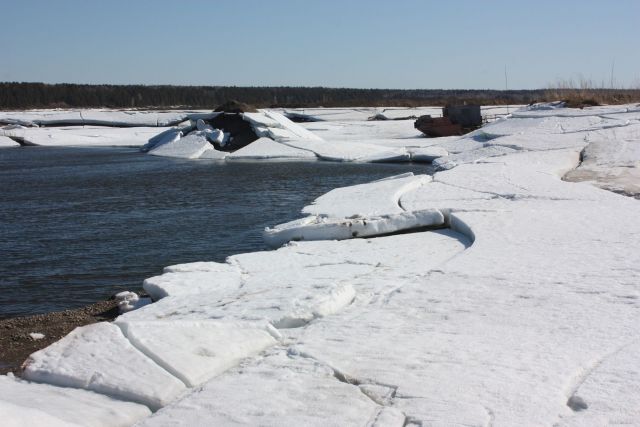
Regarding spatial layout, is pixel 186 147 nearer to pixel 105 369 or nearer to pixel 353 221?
pixel 353 221

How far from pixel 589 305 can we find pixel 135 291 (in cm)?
379

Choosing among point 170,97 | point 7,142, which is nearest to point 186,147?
point 7,142

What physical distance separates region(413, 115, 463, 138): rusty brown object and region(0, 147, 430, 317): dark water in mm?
5513

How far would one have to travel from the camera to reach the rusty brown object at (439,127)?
22.3 m

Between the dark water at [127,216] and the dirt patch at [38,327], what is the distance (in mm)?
358

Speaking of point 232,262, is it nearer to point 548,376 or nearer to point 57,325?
point 57,325

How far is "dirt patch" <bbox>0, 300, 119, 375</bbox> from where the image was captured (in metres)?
4.76

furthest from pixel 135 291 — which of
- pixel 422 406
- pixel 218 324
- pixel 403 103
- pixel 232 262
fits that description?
pixel 403 103

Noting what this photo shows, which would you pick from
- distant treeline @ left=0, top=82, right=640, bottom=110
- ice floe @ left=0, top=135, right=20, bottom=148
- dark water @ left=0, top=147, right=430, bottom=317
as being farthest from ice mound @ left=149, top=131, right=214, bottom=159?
distant treeline @ left=0, top=82, right=640, bottom=110

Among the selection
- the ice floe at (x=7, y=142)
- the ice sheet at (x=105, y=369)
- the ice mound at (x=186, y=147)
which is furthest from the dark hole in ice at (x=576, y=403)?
the ice floe at (x=7, y=142)

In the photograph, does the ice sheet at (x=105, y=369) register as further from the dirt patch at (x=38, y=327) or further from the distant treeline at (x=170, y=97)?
the distant treeline at (x=170, y=97)

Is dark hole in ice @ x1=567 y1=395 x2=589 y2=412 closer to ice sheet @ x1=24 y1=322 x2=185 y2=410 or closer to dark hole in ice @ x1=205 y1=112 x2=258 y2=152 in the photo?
ice sheet @ x1=24 y1=322 x2=185 y2=410

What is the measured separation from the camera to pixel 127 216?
10.4 meters

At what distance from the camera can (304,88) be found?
9125 centimetres
